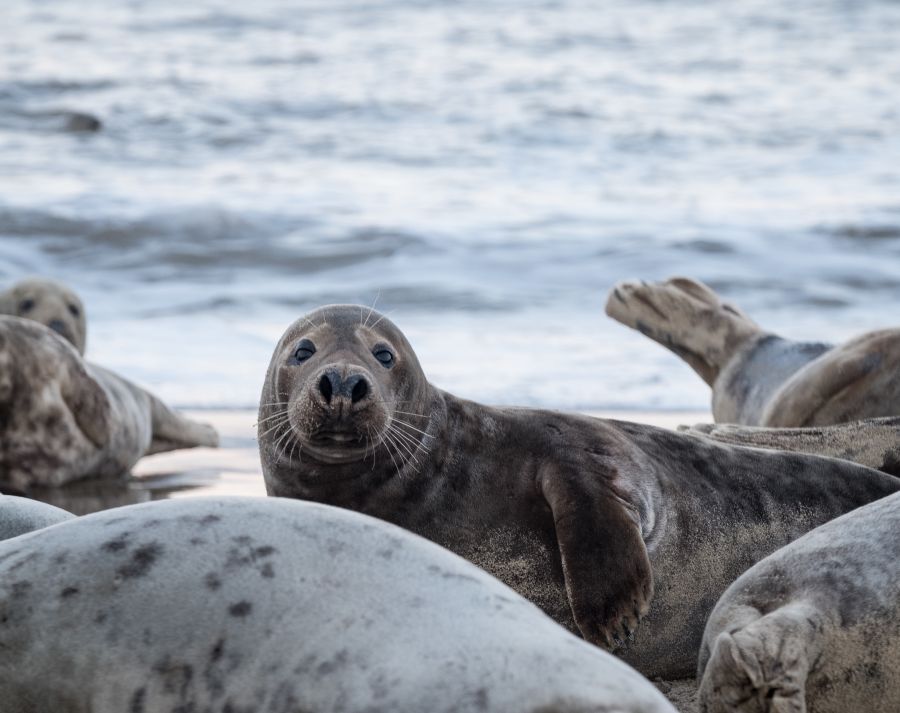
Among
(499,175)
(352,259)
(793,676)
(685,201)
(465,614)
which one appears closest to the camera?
(465,614)

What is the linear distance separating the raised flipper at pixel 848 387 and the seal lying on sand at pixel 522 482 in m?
1.58

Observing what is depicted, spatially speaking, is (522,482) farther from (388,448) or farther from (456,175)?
(456,175)

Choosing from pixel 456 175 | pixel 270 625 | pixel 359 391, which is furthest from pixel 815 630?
pixel 456 175

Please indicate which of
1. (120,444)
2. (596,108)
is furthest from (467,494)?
(596,108)

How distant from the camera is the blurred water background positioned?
31.8ft

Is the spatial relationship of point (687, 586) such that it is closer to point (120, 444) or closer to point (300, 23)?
point (120, 444)

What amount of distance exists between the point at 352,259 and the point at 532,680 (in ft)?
34.1

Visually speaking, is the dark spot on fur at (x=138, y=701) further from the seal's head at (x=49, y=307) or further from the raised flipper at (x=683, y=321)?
the seal's head at (x=49, y=307)

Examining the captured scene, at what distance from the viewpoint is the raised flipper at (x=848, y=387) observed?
536cm

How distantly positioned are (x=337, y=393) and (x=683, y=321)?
3346mm

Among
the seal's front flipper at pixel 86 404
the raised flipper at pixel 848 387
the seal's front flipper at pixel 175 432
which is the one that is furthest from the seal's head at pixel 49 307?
the raised flipper at pixel 848 387

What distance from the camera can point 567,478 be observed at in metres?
3.46

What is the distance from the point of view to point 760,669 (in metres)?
2.45

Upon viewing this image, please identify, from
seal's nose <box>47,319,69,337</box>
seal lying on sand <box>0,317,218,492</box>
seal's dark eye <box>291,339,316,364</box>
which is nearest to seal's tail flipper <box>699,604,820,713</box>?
seal's dark eye <box>291,339,316,364</box>
